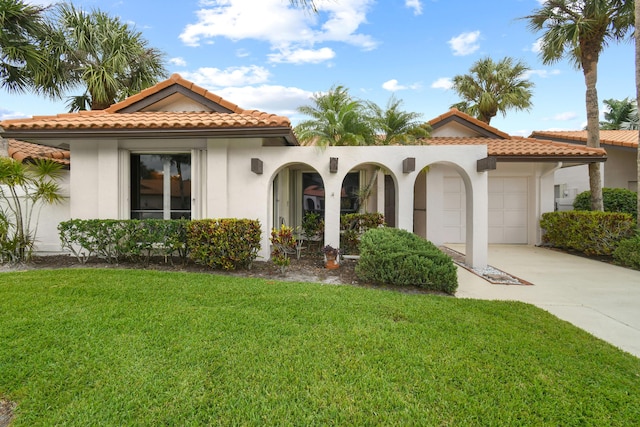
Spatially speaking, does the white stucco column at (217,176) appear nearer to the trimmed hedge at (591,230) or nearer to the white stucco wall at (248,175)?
the white stucco wall at (248,175)

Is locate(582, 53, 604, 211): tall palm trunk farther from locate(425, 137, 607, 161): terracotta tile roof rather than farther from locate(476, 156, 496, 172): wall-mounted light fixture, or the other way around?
locate(476, 156, 496, 172): wall-mounted light fixture

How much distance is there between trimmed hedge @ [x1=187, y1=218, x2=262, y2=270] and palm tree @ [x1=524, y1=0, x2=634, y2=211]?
13.1 meters

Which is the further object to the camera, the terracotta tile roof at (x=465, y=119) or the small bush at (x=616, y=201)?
the terracotta tile roof at (x=465, y=119)

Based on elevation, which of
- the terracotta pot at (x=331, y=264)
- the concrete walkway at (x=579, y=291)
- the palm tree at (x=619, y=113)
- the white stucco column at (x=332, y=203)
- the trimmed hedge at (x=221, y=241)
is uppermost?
the palm tree at (x=619, y=113)

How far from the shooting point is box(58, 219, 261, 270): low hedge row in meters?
6.77

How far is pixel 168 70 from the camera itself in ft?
46.4

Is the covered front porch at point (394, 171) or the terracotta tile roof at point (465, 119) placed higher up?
the terracotta tile roof at point (465, 119)

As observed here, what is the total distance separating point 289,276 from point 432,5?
10718 millimetres

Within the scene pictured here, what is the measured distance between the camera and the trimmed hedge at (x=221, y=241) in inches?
265

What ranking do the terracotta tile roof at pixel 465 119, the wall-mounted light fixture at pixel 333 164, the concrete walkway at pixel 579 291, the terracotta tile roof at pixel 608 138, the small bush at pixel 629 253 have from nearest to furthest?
the concrete walkway at pixel 579 291 < the wall-mounted light fixture at pixel 333 164 < the small bush at pixel 629 253 < the terracotta tile roof at pixel 465 119 < the terracotta tile roof at pixel 608 138

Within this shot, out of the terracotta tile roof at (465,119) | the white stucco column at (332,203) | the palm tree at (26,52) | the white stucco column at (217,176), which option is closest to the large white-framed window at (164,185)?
the white stucco column at (217,176)

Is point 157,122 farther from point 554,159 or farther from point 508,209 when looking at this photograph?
point 508,209

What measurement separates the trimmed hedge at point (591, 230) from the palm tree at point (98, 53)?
18185 mm

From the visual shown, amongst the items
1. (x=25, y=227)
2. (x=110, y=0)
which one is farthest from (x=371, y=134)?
(x=110, y=0)
